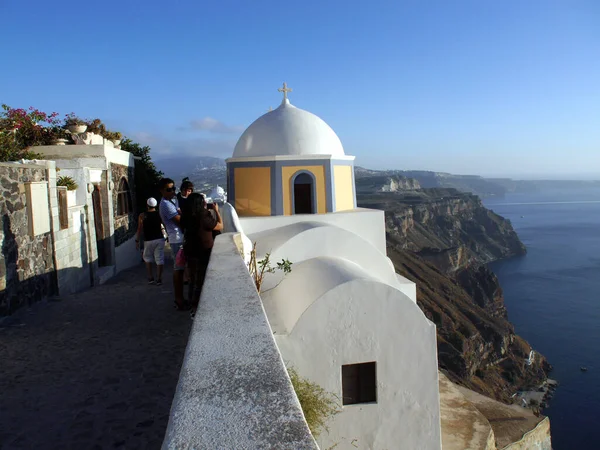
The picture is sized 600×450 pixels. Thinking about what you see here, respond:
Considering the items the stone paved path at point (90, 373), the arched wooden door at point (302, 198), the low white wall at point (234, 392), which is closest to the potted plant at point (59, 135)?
the stone paved path at point (90, 373)

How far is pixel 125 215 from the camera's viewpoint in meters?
10.5

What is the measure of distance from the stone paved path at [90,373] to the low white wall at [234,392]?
3.33 ft

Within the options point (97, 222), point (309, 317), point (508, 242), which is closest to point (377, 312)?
point (309, 317)

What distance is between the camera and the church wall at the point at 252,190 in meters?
10.2

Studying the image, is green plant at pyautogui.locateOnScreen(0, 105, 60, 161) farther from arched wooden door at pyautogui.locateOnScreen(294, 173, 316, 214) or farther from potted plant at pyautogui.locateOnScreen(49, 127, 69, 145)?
arched wooden door at pyautogui.locateOnScreen(294, 173, 316, 214)

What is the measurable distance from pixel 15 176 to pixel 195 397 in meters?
5.00

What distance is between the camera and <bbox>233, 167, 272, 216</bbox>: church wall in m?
10.2

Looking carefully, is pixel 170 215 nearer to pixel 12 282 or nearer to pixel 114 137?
pixel 12 282

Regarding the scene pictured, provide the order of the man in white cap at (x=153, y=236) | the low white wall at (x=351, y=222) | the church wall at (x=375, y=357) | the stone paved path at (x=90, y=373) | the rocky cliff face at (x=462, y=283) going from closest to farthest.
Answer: the stone paved path at (x=90, y=373) → the church wall at (x=375, y=357) → the man in white cap at (x=153, y=236) → the low white wall at (x=351, y=222) → the rocky cliff face at (x=462, y=283)

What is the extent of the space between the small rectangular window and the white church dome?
18.7 feet

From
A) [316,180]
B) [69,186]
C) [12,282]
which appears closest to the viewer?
[12,282]

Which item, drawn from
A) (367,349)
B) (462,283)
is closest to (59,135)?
(367,349)

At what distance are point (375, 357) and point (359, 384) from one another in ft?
1.44

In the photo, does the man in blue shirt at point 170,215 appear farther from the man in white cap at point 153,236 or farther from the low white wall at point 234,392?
the low white wall at point 234,392
